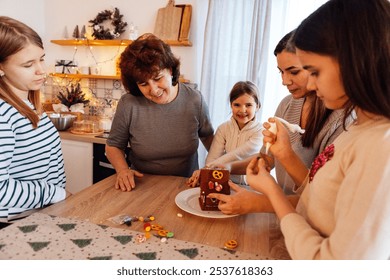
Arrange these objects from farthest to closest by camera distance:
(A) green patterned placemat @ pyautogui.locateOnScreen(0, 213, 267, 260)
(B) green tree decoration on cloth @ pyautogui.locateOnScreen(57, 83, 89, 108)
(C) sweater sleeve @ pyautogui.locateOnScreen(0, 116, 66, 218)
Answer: (B) green tree decoration on cloth @ pyautogui.locateOnScreen(57, 83, 89, 108)
(C) sweater sleeve @ pyautogui.locateOnScreen(0, 116, 66, 218)
(A) green patterned placemat @ pyautogui.locateOnScreen(0, 213, 267, 260)

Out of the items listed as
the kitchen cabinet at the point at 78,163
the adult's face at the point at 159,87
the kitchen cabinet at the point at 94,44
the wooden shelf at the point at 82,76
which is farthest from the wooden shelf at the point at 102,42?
the adult's face at the point at 159,87

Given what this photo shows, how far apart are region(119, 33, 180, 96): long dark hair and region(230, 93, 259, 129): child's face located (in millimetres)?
641

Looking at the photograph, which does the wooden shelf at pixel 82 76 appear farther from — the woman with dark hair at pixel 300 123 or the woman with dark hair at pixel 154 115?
the woman with dark hair at pixel 300 123

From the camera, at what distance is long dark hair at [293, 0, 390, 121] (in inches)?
21.8

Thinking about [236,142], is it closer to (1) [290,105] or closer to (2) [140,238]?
(1) [290,105]

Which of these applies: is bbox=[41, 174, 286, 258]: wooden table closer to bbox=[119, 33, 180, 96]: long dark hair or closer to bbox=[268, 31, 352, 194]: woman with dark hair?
bbox=[268, 31, 352, 194]: woman with dark hair

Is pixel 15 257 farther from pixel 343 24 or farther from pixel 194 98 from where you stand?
pixel 194 98

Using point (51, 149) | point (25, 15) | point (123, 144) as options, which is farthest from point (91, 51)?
point (51, 149)

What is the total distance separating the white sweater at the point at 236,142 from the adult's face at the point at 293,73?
0.60m

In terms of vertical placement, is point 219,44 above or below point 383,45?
above

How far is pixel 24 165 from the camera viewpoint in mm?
1102

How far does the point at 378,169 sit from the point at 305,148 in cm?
71

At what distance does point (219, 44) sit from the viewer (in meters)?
2.53

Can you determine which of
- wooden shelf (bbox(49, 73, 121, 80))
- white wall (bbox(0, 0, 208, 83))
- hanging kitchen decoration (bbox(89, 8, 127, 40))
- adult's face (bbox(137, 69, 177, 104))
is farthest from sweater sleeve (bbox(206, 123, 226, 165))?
hanging kitchen decoration (bbox(89, 8, 127, 40))
